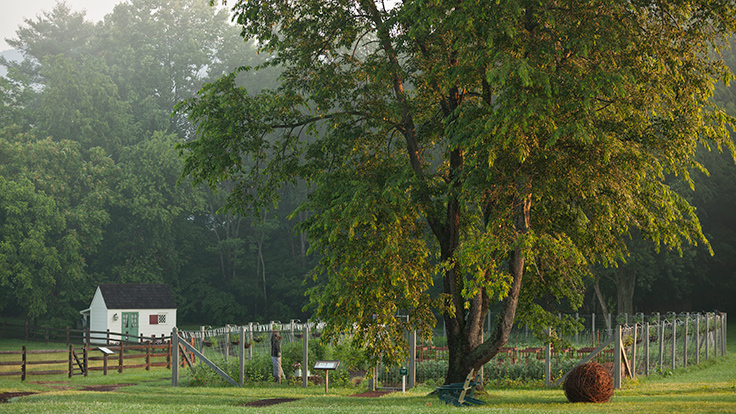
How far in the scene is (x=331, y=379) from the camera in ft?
71.8

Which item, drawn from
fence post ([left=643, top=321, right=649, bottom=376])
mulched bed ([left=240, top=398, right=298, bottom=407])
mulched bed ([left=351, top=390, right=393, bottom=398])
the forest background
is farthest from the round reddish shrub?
the forest background

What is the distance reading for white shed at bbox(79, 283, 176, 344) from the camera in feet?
152

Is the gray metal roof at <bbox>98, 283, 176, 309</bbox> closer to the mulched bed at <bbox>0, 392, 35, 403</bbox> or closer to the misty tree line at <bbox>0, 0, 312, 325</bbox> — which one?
the misty tree line at <bbox>0, 0, 312, 325</bbox>

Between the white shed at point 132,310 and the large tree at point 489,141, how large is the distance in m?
30.7

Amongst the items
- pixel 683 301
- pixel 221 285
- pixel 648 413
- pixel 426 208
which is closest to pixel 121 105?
pixel 221 285

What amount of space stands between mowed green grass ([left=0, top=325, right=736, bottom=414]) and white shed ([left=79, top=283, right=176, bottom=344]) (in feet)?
67.6

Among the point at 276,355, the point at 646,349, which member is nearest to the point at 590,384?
the point at 646,349

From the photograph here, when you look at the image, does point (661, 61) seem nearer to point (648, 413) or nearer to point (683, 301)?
point (648, 413)

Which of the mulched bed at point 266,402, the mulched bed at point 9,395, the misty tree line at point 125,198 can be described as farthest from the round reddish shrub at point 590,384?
the misty tree line at point 125,198

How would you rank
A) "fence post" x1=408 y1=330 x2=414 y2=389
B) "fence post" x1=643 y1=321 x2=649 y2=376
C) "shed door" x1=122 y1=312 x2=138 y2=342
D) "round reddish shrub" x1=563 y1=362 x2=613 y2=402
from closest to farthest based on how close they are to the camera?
"round reddish shrub" x1=563 y1=362 x2=613 y2=402
"fence post" x1=408 y1=330 x2=414 y2=389
"fence post" x1=643 y1=321 x2=649 y2=376
"shed door" x1=122 y1=312 x2=138 y2=342

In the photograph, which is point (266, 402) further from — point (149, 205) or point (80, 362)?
point (149, 205)

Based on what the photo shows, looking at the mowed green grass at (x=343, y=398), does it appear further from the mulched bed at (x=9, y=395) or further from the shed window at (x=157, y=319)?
the shed window at (x=157, y=319)

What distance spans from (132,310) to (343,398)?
31691mm

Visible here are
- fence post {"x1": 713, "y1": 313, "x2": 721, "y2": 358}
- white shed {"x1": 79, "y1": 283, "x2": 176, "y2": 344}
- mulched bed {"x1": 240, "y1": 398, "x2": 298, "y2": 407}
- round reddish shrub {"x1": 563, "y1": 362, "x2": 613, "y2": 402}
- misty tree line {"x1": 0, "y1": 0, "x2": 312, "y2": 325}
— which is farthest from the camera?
misty tree line {"x1": 0, "y1": 0, "x2": 312, "y2": 325}
